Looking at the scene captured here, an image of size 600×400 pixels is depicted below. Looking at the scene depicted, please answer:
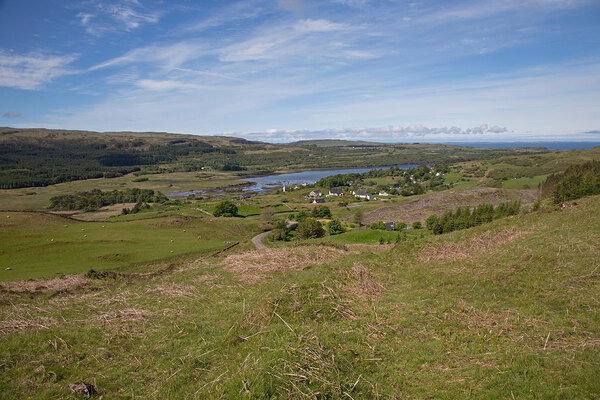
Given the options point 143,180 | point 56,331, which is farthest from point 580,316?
point 143,180

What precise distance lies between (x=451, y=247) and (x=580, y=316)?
9721 mm

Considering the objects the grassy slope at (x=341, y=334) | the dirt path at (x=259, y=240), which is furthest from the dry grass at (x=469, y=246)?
the dirt path at (x=259, y=240)

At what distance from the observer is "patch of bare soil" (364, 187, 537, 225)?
2662 inches

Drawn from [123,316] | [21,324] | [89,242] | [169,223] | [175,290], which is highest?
[21,324]

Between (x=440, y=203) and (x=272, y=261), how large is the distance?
64446 mm

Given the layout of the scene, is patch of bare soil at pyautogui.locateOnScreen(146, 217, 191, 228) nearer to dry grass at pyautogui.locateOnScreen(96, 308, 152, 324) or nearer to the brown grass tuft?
dry grass at pyautogui.locateOnScreen(96, 308, 152, 324)

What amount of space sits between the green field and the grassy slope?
14297 millimetres

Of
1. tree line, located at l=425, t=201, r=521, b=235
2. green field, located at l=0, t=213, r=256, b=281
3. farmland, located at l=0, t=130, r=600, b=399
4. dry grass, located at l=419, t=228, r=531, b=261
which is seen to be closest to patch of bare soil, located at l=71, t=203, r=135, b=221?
green field, located at l=0, t=213, r=256, b=281

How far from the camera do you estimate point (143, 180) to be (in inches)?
6181

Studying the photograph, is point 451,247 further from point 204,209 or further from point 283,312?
point 204,209

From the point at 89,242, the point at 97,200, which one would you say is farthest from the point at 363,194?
the point at 89,242

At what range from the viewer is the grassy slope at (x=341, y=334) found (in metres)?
6.29

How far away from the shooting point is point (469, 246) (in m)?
18.2

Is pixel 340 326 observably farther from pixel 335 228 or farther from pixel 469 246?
pixel 335 228
